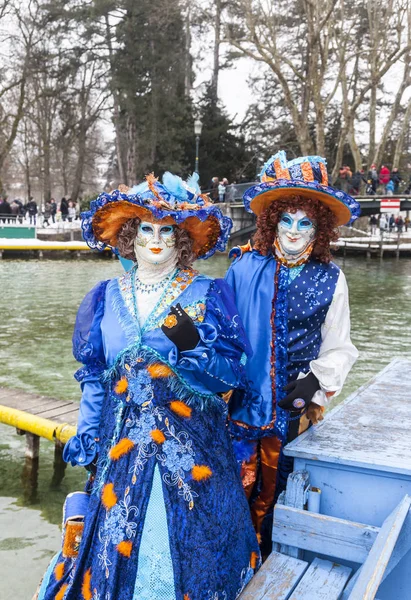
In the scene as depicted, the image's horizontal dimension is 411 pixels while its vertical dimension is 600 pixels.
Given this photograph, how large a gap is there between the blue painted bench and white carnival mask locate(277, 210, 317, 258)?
0.90 meters

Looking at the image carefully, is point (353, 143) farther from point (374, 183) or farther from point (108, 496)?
point (108, 496)

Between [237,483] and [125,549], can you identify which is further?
[237,483]

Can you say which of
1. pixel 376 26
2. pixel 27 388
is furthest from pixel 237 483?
pixel 376 26

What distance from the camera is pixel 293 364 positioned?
2508 millimetres

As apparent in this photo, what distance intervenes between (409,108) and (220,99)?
981 cm

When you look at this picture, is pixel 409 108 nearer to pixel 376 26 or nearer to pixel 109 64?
pixel 376 26

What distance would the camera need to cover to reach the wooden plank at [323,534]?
6.65 ft

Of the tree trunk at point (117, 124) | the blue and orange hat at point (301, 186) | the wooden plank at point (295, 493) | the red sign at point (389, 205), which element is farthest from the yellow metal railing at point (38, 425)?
the tree trunk at point (117, 124)

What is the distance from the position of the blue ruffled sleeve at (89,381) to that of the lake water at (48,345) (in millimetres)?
1320

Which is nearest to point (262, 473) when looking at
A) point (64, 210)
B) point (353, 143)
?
point (353, 143)

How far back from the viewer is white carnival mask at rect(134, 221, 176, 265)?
7.23ft

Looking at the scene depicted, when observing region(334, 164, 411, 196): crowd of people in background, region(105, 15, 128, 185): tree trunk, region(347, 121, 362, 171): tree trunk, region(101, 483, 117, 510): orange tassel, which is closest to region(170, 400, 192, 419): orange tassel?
region(101, 483, 117, 510): orange tassel

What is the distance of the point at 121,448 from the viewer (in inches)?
78.7

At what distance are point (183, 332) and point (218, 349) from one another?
19 centimetres
